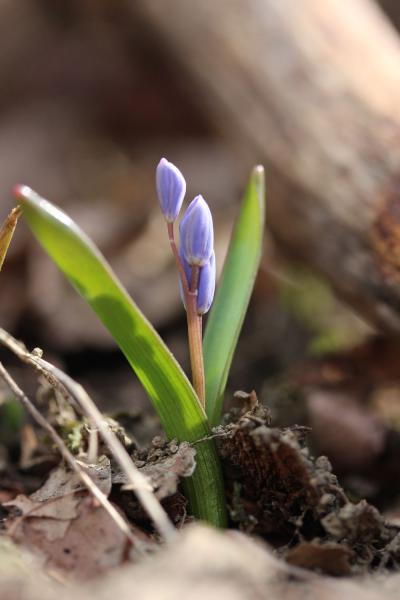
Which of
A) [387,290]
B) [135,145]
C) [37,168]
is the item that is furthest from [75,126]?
[387,290]

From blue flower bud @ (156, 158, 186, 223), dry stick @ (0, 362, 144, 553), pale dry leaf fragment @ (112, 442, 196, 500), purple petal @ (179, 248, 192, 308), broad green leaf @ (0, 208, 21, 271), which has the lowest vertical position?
pale dry leaf fragment @ (112, 442, 196, 500)

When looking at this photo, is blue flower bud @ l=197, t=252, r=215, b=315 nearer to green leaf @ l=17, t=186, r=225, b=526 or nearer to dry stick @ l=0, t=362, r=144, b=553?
green leaf @ l=17, t=186, r=225, b=526

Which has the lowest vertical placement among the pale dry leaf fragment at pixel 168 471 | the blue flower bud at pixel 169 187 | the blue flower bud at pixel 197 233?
the pale dry leaf fragment at pixel 168 471

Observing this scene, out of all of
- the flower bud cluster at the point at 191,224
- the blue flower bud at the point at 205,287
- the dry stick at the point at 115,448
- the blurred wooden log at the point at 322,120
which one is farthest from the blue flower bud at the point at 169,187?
the blurred wooden log at the point at 322,120

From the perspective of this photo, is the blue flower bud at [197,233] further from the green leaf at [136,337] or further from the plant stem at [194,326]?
the green leaf at [136,337]

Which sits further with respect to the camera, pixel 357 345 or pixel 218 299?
pixel 357 345

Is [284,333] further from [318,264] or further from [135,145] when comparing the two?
[135,145]

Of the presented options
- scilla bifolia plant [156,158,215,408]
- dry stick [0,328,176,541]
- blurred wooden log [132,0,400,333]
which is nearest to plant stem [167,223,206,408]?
scilla bifolia plant [156,158,215,408]

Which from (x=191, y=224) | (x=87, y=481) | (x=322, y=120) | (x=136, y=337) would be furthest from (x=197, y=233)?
(x=322, y=120)
